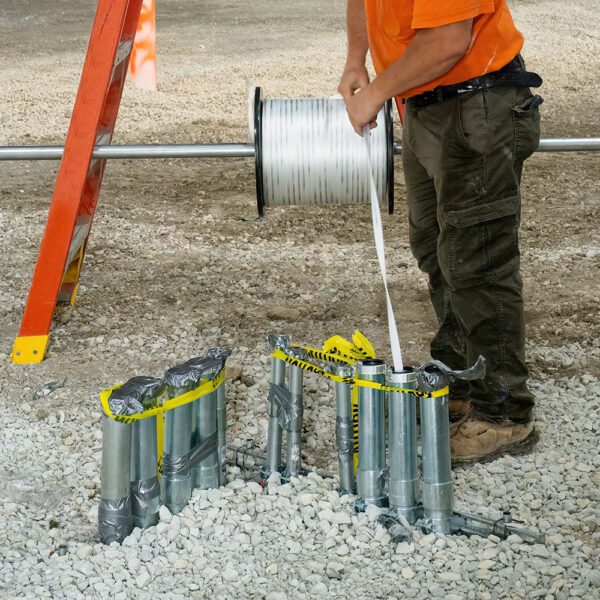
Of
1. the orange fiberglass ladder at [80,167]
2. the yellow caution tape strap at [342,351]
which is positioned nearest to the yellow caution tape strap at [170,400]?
the yellow caution tape strap at [342,351]

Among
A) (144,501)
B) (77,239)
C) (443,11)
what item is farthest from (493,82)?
(77,239)

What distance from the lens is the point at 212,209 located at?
23.0ft

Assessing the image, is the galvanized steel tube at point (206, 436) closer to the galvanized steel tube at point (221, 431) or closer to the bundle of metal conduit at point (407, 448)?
the galvanized steel tube at point (221, 431)

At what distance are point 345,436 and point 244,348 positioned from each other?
5.11ft

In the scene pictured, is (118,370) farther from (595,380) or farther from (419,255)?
(595,380)

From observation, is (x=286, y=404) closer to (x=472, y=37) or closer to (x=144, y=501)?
(x=144, y=501)

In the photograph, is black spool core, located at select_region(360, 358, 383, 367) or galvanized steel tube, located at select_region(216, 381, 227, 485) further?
galvanized steel tube, located at select_region(216, 381, 227, 485)

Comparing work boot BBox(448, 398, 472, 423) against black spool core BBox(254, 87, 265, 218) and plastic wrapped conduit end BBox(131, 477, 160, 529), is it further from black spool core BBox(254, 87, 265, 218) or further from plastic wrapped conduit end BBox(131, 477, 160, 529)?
plastic wrapped conduit end BBox(131, 477, 160, 529)

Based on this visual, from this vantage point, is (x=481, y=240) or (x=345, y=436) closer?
(x=345, y=436)

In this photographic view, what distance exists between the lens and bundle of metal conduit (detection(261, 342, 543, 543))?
120 inches

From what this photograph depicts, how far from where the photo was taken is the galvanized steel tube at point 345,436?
3.21m

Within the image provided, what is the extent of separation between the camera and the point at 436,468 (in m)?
3.08

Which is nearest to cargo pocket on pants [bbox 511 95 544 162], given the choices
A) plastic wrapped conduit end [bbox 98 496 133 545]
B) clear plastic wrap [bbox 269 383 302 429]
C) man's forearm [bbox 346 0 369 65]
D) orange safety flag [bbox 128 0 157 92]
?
man's forearm [bbox 346 0 369 65]

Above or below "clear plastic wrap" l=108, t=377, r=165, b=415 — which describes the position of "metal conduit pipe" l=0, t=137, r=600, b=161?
above
